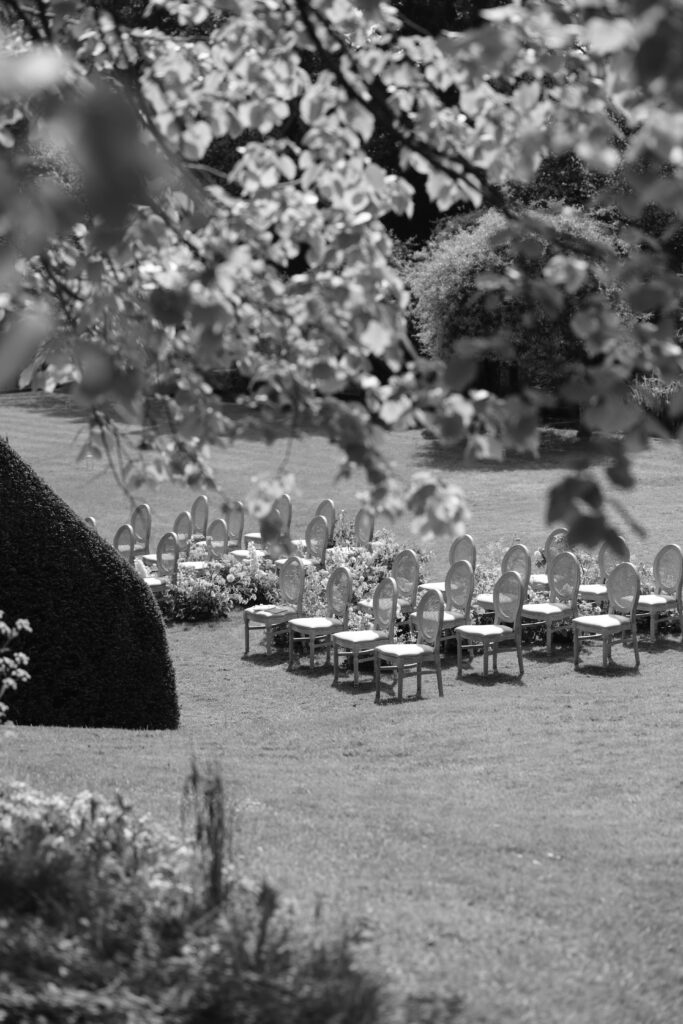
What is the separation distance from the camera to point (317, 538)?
786 inches

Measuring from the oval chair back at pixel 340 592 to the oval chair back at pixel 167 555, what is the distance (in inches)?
143

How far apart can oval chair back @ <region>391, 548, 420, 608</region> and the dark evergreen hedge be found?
4.94 metres

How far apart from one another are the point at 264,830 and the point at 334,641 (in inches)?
286

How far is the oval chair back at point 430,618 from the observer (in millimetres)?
14727

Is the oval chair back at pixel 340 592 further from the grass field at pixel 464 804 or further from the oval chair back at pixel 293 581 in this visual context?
the grass field at pixel 464 804

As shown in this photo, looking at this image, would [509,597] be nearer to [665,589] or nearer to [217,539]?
[665,589]

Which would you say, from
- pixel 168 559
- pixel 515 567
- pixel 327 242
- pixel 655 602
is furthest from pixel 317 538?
pixel 327 242

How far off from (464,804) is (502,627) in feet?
19.8

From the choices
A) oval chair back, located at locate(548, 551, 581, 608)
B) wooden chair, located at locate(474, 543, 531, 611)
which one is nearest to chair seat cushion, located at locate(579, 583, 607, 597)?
Answer: oval chair back, located at locate(548, 551, 581, 608)

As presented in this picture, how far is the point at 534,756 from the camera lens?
11.6 metres

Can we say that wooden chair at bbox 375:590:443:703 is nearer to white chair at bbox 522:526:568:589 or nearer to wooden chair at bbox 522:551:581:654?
wooden chair at bbox 522:551:581:654

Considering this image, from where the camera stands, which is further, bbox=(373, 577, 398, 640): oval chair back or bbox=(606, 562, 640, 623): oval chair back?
bbox=(606, 562, 640, 623): oval chair back

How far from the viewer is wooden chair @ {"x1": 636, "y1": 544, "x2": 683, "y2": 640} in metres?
16.5

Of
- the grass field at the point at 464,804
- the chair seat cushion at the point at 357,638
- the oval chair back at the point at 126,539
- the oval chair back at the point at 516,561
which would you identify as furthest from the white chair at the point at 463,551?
the oval chair back at the point at 126,539
